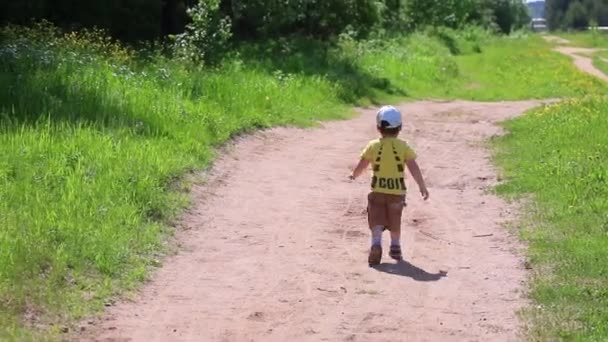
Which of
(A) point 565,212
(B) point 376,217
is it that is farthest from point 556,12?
(B) point 376,217

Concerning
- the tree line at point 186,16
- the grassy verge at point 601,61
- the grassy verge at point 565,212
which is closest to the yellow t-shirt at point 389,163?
the grassy verge at point 565,212

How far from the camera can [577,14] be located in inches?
4092

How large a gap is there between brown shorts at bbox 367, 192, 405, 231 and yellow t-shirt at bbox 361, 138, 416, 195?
0.05 m

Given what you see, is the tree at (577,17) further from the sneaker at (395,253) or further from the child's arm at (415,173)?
the sneaker at (395,253)

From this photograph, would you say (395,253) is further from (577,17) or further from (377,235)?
(577,17)

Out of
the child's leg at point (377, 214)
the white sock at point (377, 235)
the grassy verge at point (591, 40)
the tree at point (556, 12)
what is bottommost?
the tree at point (556, 12)

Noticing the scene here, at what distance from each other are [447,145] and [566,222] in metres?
6.62

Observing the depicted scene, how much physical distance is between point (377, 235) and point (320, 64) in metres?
15.3

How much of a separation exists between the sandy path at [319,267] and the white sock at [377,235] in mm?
230

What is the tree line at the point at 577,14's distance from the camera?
10056 centimetres

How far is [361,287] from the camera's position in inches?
307

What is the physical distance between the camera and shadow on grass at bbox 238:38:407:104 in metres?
21.8

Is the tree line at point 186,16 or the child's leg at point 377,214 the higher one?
the child's leg at point 377,214

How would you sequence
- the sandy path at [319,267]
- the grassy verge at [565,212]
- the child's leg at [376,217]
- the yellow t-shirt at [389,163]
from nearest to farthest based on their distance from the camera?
1. the sandy path at [319,267]
2. the grassy verge at [565,212]
3. the child's leg at [376,217]
4. the yellow t-shirt at [389,163]
